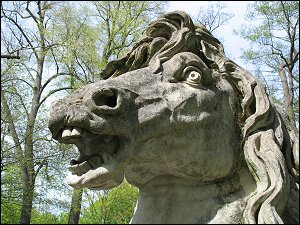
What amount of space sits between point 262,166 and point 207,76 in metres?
0.43

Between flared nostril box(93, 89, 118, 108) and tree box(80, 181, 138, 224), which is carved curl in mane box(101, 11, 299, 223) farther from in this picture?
tree box(80, 181, 138, 224)

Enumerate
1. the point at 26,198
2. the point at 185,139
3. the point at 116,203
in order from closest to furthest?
1. the point at 185,139
2. the point at 26,198
3. the point at 116,203

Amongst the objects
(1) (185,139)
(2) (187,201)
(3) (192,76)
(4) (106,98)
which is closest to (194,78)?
(3) (192,76)

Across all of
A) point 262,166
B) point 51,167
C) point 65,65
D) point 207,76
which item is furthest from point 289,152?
point 65,65

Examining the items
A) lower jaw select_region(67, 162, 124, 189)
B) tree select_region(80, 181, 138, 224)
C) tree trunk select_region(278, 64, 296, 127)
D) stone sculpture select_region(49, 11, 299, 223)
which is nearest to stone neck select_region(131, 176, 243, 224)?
stone sculpture select_region(49, 11, 299, 223)

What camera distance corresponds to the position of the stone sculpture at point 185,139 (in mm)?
1598

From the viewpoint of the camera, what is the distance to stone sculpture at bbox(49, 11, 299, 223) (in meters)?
1.60

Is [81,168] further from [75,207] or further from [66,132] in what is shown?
[75,207]

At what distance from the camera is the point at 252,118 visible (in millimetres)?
1836

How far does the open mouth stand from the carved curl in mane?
0.41 meters

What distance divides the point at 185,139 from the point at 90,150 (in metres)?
0.38

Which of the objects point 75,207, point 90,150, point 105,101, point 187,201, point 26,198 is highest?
point 26,198

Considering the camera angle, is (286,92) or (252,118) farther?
(286,92)

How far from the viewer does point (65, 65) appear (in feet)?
47.9
